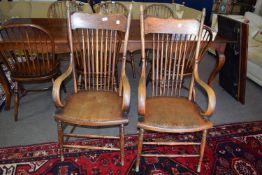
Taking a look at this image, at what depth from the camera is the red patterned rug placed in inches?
64.9

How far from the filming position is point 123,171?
1646 mm

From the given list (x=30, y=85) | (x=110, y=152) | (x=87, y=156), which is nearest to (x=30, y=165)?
(x=87, y=156)

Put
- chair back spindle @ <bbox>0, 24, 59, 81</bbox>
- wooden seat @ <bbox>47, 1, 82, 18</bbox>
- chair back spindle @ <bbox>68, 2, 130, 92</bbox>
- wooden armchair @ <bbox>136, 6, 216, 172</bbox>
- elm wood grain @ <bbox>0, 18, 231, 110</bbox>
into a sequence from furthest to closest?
wooden seat @ <bbox>47, 1, 82, 18</bbox>, elm wood grain @ <bbox>0, 18, 231, 110</bbox>, chair back spindle @ <bbox>0, 24, 59, 81</bbox>, chair back spindle @ <bbox>68, 2, 130, 92</bbox>, wooden armchair @ <bbox>136, 6, 216, 172</bbox>

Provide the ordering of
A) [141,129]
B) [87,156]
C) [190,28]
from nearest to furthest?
1. [141,129]
2. [190,28]
3. [87,156]

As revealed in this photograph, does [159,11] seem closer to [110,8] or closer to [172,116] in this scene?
[110,8]

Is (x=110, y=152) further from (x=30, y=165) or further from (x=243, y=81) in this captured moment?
(x=243, y=81)

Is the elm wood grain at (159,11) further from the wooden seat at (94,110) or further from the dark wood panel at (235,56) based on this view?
the wooden seat at (94,110)

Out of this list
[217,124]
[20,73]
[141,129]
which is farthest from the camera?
[217,124]

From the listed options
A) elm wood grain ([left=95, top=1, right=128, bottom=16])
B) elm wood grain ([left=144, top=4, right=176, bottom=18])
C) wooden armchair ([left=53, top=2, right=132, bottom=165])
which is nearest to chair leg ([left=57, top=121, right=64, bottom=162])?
wooden armchair ([left=53, top=2, right=132, bottom=165])

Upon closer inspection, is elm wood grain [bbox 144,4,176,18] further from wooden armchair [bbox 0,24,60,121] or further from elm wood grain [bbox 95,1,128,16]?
wooden armchair [bbox 0,24,60,121]

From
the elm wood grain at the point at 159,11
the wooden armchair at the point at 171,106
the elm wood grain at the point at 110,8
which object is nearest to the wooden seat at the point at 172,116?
the wooden armchair at the point at 171,106

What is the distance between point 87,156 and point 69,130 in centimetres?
38

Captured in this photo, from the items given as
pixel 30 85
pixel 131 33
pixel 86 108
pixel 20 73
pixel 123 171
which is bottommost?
pixel 123 171

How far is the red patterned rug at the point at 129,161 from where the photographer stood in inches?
64.9
